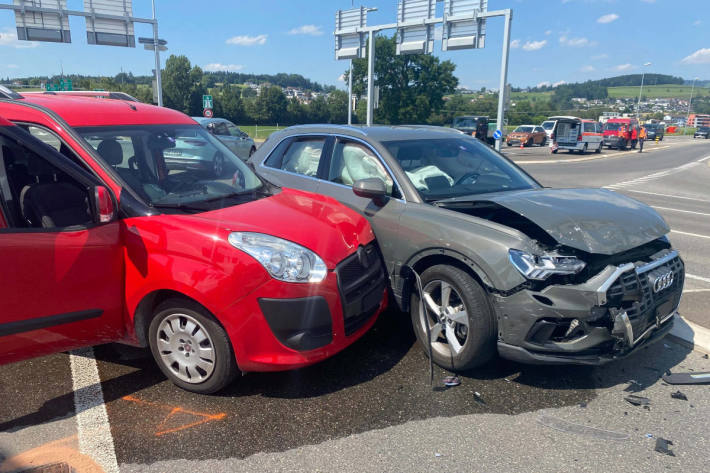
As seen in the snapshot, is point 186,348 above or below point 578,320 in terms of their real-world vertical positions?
below

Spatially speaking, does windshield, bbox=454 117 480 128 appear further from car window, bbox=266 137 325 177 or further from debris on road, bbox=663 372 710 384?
debris on road, bbox=663 372 710 384

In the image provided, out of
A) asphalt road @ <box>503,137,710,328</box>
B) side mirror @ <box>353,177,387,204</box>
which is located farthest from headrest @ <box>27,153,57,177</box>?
asphalt road @ <box>503,137,710,328</box>

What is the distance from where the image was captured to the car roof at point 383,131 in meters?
4.82

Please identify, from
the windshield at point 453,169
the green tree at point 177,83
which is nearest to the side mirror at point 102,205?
the windshield at point 453,169

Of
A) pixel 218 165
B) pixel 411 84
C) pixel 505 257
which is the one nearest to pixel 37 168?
pixel 218 165

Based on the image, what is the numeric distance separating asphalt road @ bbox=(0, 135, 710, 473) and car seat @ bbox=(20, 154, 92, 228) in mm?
1144

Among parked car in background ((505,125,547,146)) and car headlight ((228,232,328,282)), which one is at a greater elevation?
car headlight ((228,232,328,282))

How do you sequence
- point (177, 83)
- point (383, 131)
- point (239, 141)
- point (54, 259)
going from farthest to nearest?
point (177, 83), point (239, 141), point (383, 131), point (54, 259)

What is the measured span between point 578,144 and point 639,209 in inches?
1294

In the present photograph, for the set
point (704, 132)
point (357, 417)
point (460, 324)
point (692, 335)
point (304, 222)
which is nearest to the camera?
point (357, 417)

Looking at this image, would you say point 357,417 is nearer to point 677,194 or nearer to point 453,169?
point 453,169

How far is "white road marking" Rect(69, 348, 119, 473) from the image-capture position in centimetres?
281

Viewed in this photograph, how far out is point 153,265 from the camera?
3.22m

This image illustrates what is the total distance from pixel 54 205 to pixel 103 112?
2.88 feet
